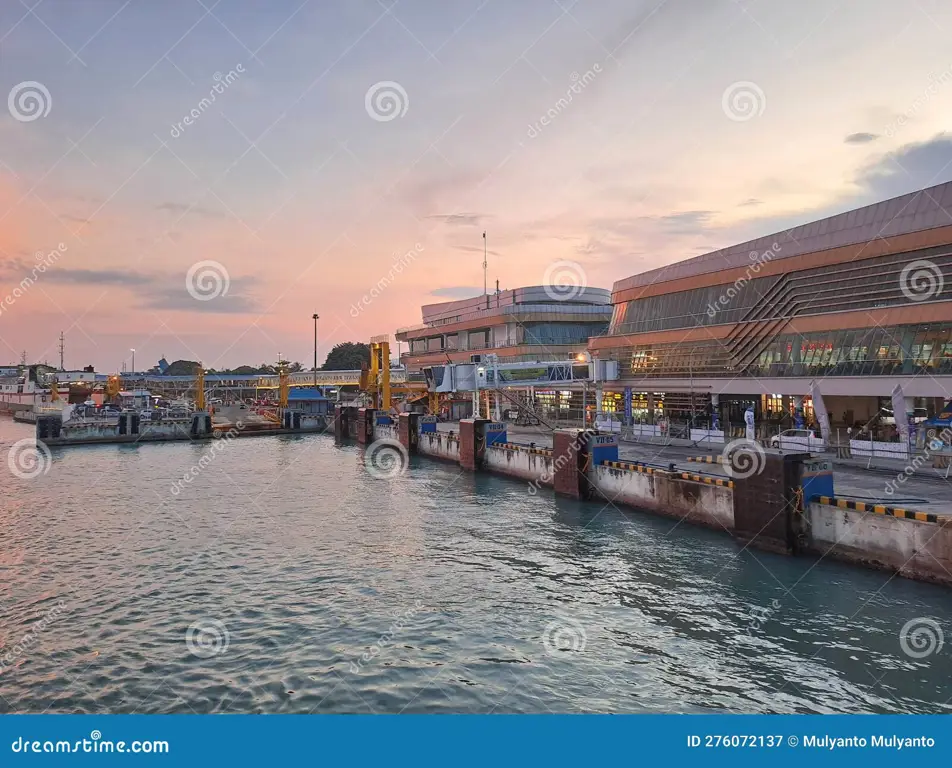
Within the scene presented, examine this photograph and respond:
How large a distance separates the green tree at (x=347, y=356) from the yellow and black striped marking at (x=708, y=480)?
466 feet

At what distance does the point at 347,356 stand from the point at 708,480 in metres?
148

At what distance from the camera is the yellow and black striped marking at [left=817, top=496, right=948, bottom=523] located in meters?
16.1

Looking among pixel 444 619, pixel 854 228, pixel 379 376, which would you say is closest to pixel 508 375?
Answer: pixel 379 376

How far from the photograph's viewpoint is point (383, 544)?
2200cm

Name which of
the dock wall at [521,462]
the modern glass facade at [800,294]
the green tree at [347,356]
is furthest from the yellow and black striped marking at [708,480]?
the green tree at [347,356]

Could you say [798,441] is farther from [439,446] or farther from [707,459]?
[439,446]

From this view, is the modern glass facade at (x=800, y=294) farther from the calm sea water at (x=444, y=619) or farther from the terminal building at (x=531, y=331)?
the calm sea water at (x=444, y=619)

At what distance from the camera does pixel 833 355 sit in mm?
33688

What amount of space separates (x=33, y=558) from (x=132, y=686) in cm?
1177

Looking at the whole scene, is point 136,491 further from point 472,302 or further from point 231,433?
point 472,302

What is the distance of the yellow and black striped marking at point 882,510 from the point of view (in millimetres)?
16078

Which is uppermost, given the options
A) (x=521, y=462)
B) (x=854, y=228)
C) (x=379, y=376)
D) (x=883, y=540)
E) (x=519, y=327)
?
(x=854, y=228)

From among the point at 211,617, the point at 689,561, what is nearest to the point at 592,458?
the point at 689,561

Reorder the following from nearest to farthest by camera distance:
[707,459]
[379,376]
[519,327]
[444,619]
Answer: [444,619] → [707,459] → [379,376] → [519,327]
